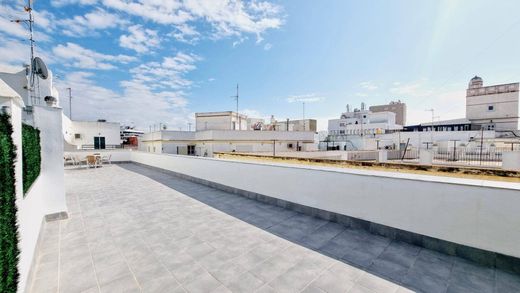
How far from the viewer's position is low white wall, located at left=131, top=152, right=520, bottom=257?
2.76m

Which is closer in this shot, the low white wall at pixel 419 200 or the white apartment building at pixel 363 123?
the low white wall at pixel 419 200

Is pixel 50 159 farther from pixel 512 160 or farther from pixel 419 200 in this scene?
pixel 512 160

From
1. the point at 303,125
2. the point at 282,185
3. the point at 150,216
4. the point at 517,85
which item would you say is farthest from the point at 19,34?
the point at 517,85

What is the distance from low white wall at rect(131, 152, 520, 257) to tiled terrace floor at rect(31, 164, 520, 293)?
1.24ft

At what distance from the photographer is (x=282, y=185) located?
18.0ft

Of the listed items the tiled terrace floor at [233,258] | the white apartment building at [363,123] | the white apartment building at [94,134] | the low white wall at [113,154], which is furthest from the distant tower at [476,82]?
the white apartment building at [94,134]

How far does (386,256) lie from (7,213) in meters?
4.54

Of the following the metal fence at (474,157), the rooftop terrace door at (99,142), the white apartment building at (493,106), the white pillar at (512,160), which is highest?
the white apartment building at (493,106)

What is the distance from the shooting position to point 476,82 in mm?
44344

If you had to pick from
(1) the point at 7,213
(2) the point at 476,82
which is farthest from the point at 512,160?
(2) the point at 476,82

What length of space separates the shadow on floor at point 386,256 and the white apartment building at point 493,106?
5562 cm

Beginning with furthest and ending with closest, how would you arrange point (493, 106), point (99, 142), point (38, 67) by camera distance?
point (493, 106), point (99, 142), point (38, 67)

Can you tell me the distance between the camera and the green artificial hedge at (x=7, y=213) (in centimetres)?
157

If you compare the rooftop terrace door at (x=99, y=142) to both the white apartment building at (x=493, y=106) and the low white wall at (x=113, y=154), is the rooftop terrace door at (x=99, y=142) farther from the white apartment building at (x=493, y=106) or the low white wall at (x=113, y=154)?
the white apartment building at (x=493, y=106)
